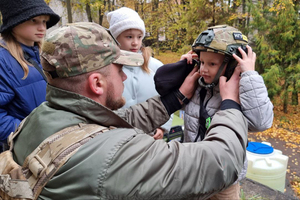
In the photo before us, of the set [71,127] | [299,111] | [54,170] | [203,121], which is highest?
[71,127]

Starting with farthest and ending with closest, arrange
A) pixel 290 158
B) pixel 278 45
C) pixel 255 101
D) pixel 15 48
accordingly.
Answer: pixel 278 45 < pixel 290 158 < pixel 15 48 < pixel 255 101

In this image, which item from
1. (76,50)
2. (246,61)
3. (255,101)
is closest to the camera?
(76,50)

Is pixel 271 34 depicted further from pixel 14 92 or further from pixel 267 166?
pixel 14 92

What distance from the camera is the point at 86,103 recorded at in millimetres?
1311

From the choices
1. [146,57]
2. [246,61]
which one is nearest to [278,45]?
[146,57]

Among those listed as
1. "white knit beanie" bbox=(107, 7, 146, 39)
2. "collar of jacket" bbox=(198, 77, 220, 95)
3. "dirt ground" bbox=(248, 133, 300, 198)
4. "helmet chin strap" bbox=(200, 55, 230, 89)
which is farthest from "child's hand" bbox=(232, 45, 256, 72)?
"dirt ground" bbox=(248, 133, 300, 198)

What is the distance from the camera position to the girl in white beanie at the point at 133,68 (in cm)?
262

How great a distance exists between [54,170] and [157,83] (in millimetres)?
1389

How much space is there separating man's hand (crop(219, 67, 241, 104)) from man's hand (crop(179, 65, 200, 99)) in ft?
1.14

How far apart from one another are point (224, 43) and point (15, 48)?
1974mm

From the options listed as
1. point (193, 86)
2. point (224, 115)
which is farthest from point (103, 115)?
point (193, 86)

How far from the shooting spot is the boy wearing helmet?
1687mm

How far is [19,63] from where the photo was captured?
7.44 ft

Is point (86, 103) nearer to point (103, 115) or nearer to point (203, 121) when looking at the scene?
point (103, 115)
